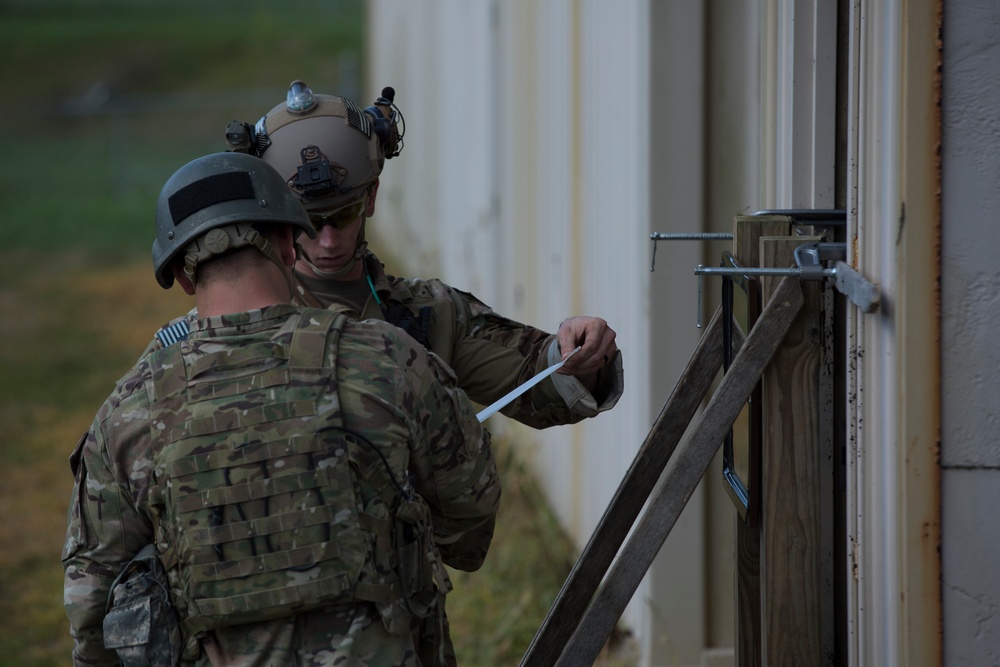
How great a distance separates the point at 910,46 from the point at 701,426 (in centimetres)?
79

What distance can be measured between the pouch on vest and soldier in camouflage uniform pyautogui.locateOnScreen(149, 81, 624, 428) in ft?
2.58

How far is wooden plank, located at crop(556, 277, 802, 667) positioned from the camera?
7.56ft

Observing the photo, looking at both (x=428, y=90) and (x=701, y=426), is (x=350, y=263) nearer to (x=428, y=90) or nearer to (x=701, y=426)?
(x=701, y=426)

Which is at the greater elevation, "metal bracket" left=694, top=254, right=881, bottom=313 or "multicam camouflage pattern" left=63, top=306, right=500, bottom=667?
"metal bracket" left=694, top=254, right=881, bottom=313

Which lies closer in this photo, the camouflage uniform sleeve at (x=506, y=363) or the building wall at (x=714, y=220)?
the building wall at (x=714, y=220)

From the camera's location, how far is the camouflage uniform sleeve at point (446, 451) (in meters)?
2.17

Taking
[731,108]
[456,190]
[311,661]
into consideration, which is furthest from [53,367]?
[311,661]

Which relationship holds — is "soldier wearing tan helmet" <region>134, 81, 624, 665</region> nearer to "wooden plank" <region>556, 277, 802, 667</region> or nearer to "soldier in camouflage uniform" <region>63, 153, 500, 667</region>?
"wooden plank" <region>556, 277, 802, 667</region>

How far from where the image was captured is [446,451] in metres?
2.22

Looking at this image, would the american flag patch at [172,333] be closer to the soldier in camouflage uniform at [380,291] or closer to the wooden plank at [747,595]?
the soldier in camouflage uniform at [380,291]

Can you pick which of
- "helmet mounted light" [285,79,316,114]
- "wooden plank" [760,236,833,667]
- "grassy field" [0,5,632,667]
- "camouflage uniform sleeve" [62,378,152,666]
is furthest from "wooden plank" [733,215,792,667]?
"grassy field" [0,5,632,667]

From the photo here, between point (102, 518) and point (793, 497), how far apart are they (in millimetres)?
1289

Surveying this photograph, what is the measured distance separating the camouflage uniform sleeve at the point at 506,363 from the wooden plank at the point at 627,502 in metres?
0.18

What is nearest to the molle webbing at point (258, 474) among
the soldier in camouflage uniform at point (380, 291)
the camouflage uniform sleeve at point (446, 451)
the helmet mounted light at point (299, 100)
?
the camouflage uniform sleeve at point (446, 451)
